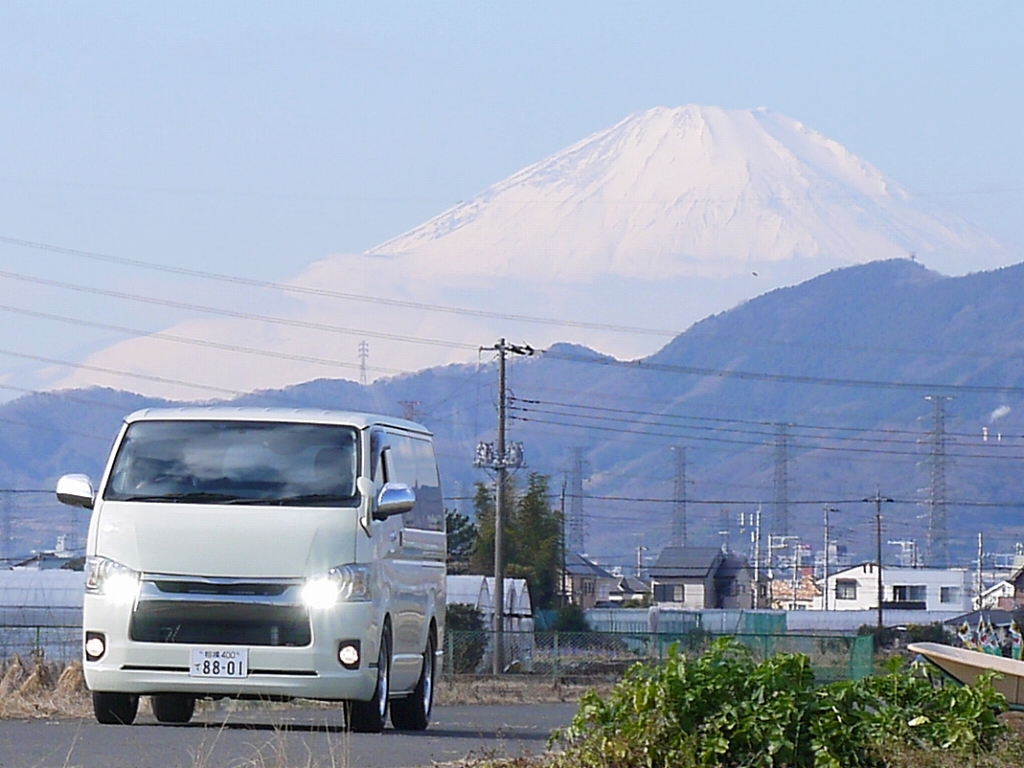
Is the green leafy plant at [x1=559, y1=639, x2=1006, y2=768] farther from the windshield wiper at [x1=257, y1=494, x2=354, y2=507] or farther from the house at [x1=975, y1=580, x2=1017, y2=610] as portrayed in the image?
the house at [x1=975, y1=580, x2=1017, y2=610]

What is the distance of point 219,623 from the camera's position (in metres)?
12.4

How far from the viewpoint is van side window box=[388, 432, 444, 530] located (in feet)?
45.3

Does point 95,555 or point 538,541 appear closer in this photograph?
point 95,555

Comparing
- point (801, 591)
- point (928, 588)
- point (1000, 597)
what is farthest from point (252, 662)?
point (801, 591)

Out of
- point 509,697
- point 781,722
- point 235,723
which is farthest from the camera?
point 509,697

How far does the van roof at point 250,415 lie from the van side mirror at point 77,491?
58 centimetres

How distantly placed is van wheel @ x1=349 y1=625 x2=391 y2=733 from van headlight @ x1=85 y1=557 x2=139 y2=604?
5.71 ft

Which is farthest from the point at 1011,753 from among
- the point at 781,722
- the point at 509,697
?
the point at 509,697

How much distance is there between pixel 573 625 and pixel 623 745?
63.7 meters

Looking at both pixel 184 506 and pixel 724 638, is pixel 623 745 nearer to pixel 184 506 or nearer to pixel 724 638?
pixel 724 638

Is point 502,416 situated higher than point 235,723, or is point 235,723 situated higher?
point 502,416

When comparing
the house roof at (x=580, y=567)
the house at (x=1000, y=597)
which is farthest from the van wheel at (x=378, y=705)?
the house roof at (x=580, y=567)

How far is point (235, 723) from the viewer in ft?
48.8

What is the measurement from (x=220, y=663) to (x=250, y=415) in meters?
1.76
